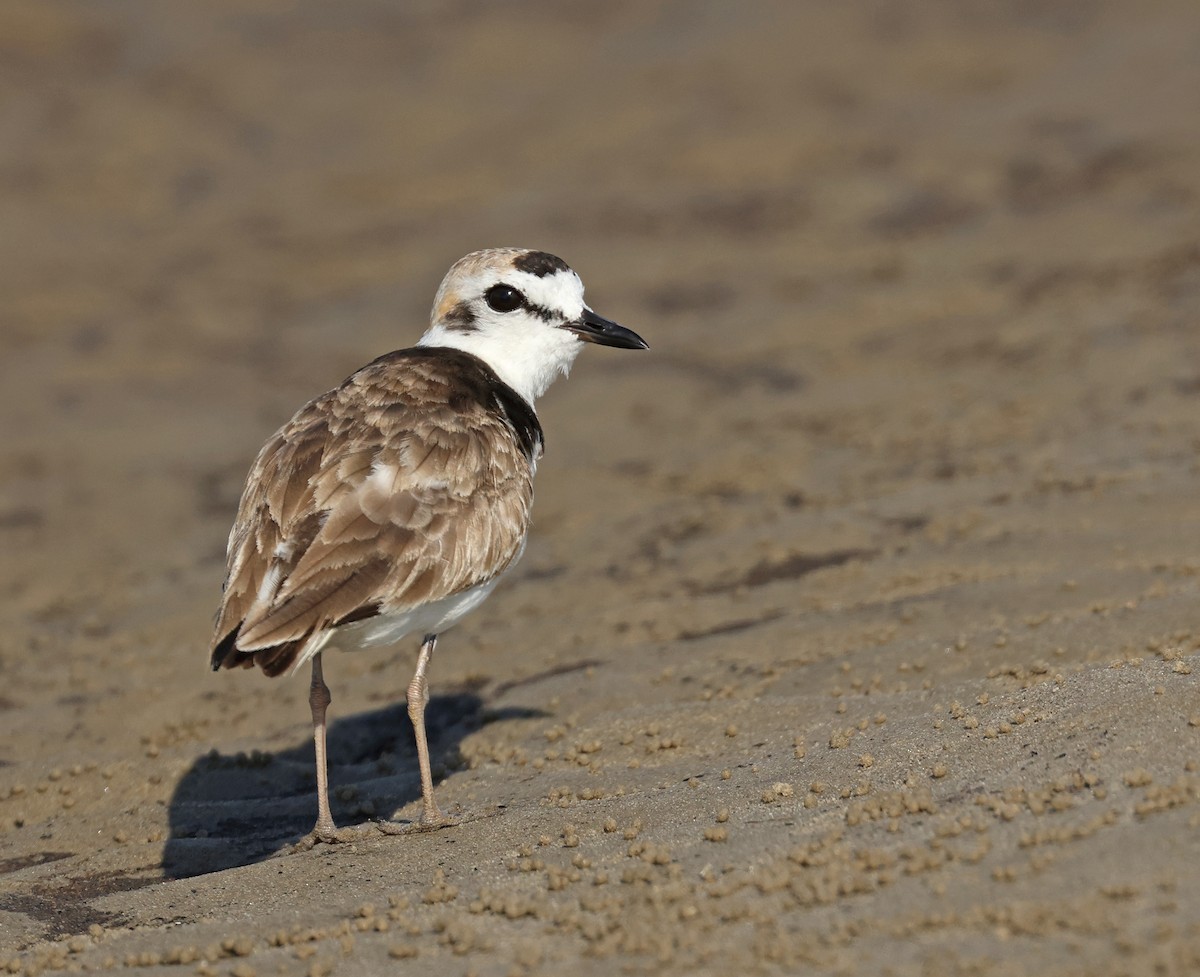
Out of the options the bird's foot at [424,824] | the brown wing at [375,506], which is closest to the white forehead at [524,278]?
the brown wing at [375,506]

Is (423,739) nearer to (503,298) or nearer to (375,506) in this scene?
(375,506)

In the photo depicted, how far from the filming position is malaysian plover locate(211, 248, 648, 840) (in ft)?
17.9

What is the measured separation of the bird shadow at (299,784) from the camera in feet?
20.6

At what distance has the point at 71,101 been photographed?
59.6 ft

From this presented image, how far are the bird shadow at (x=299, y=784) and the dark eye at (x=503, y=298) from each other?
6.18 ft

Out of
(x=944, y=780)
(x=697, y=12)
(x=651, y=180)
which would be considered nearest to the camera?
(x=944, y=780)

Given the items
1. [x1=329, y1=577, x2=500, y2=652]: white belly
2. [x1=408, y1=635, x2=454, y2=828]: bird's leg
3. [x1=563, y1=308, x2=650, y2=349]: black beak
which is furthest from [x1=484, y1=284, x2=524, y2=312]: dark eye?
[x1=408, y1=635, x2=454, y2=828]: bird's leg

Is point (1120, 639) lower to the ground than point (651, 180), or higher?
lower

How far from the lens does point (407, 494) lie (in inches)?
230

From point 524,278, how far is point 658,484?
12.1 ft

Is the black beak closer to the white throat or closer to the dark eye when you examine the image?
the white throat

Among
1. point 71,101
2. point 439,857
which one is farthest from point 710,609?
point 71,101

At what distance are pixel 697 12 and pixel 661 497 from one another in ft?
38.9

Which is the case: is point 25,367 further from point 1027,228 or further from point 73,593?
point 1027,228
